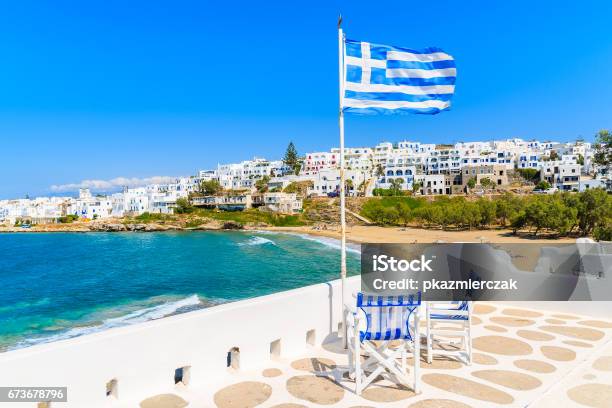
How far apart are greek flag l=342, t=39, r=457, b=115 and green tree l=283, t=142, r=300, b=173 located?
108 metres

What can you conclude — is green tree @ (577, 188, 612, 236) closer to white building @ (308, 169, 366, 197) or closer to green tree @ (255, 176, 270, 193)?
white building @ (308, 169, 366, 197)

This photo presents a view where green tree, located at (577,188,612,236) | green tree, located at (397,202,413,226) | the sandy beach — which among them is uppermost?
green tree, located at (577,188,612,236)

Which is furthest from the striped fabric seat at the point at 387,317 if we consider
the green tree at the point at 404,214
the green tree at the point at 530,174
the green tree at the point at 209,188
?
the green tree at the point at 209,188

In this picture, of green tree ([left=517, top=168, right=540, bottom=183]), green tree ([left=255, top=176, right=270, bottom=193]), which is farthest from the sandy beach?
green tree ([left=517, top=168, right=540, bottom=183])

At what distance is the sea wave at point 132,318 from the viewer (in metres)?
18.6

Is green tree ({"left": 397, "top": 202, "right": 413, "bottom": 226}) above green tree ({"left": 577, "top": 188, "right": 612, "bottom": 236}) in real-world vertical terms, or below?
below

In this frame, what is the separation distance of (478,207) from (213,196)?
2374 inches

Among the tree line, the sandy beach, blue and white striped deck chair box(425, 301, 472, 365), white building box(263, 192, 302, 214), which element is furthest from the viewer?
white building box(263, 192, 302, 214)

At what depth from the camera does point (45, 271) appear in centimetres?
4078

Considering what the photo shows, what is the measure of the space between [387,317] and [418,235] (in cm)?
5346

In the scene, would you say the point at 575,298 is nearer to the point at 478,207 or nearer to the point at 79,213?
the point at 478,207

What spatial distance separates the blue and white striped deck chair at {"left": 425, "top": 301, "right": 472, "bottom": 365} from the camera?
450 centimetres

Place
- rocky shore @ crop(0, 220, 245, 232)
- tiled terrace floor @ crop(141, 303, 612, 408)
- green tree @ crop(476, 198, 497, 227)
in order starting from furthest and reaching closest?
rocky shore @ crop(0, 220, 245, 232)
green tree @ crop(476, 198, 497, 227)
tiled terrace floor @ crop(141, 303, 612, 408)

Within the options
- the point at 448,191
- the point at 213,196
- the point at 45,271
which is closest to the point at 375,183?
the point at 448,191
